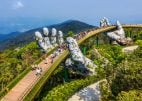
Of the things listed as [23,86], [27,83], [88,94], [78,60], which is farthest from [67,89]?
[78,60]

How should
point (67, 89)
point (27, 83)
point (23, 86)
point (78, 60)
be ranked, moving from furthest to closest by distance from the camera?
point (78, 60) < point (27, 83) < point (67, 89) < point (23, 86)

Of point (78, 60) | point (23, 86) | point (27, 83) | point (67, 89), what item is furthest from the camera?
point (78, 60)

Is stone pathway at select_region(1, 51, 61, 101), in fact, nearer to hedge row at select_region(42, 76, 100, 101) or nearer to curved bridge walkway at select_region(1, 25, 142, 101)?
curved bridge walkway at select_region(1, 25, 142, 101)

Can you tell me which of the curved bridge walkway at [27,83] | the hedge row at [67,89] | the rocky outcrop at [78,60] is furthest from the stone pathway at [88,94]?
the curved bridge walkway at [27,83]

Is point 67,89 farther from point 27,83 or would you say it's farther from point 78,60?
point 78,60

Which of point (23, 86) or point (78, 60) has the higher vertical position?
point (78, 60)

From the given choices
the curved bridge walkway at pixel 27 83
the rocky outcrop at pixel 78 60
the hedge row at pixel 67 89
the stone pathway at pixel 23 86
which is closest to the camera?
the stone pathway at pixel 23 86

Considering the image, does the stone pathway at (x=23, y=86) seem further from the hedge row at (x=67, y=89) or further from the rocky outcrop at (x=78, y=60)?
the rocky outcrop at (x=78, y=60)

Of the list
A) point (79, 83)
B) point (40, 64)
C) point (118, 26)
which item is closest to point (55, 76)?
point (40, 64)
